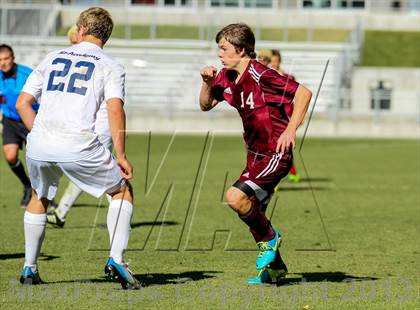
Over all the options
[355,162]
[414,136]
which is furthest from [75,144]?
[414,136]

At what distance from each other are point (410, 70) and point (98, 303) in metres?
41.6

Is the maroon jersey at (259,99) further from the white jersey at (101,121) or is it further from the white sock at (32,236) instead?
the white jersey at (101,121)

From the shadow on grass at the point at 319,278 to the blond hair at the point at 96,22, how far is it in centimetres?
241

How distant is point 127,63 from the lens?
43.2 meters

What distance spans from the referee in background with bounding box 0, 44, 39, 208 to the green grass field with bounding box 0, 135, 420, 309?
0.65 metres

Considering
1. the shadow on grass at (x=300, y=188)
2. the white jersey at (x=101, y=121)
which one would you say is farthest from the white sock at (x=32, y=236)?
the shadow on grass at (x=300, y=188)

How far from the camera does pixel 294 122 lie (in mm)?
8617

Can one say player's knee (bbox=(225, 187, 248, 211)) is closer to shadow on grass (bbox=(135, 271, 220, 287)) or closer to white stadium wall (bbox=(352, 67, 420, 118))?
shadow on grass (bbox=(135, 271, 220, 287))

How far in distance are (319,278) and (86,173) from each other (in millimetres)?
2265

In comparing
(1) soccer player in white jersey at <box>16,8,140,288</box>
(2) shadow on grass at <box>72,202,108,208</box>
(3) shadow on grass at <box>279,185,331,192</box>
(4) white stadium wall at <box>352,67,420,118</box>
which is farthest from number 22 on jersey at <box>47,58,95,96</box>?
(4) white stadium wall at <box>352,67,420,118</box>

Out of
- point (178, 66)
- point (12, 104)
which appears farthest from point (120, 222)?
point (178, 66)

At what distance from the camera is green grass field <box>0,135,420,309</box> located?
27.5 ft

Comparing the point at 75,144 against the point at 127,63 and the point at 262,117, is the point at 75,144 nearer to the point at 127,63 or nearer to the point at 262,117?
the point at 262,117

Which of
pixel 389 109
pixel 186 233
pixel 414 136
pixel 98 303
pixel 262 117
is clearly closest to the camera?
pixel 98 303
